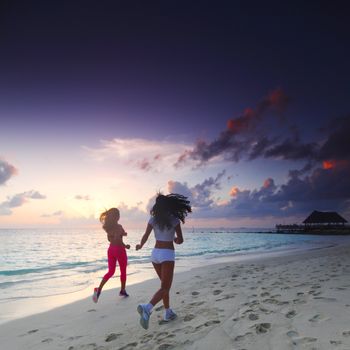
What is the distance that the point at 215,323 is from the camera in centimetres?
515

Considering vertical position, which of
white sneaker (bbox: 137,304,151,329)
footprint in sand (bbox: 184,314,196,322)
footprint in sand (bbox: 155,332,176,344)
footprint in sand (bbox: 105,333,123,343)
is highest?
white sneaker (bbox: 137,304,151,329)

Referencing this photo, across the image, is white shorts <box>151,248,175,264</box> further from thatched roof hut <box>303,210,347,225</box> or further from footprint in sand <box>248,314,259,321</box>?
thatched roof hut <box>303,210,347,225</box>

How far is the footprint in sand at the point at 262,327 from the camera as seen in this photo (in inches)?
177

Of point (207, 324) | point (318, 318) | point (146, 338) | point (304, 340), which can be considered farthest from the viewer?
point (207, 324)

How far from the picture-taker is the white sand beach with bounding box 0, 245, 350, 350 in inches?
167

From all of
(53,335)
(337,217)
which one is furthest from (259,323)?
(337,217)

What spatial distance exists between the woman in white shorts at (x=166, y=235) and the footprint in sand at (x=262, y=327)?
159 centimetres

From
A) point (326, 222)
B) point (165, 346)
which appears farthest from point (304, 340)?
point (326, 222)

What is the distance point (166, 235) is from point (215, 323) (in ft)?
5.24

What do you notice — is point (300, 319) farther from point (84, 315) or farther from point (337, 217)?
point (337, 217)

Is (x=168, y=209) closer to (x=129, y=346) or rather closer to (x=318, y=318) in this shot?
(x=129, y=346)

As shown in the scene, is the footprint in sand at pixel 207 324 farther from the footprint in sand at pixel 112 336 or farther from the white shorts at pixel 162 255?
the footprint in sand at pixel 112 336

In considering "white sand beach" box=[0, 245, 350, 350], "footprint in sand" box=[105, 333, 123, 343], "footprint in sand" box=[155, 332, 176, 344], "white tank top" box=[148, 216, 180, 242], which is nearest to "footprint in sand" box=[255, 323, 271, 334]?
"white sand beach" box=[0, 245, 350, 350]

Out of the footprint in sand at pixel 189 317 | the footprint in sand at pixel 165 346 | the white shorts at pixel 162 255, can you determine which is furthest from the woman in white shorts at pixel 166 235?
the footprint in sand at pixel 165 346
